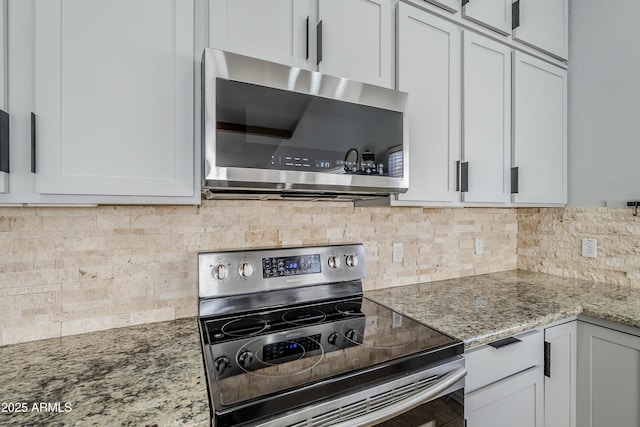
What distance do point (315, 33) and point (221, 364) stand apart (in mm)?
1179

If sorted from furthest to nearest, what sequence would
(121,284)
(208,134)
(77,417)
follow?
(121,284) < (208,134) < (77,417)

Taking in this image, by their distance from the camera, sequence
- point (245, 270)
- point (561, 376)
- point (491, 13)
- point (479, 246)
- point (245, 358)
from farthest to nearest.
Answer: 1. point (479, 246)
2. point (491, 13)
3. point (561, 376)
4. point (245, 270)
5. point (245, 358)

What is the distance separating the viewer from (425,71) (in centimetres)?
150

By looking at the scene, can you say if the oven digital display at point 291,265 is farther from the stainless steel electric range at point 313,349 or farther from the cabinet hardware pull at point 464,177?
the cabinet hardware pull at point 464,177

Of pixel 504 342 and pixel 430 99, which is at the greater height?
pixel 430 99

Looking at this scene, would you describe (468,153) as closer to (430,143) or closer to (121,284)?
(430,143)

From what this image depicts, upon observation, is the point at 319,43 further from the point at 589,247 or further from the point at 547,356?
the point at 589,247

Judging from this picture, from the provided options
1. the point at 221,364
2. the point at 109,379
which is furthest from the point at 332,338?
the point at 109,379

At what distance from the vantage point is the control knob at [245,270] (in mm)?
1316

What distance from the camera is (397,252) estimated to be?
1.82 m

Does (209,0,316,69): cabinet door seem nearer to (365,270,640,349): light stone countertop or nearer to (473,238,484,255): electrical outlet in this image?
(365,270,640,349): light stone countertop

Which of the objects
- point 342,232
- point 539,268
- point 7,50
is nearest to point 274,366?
point 342,232

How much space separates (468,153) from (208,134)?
125cm

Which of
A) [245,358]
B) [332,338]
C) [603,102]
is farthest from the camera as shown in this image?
[603,102]
